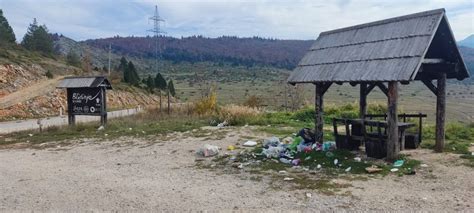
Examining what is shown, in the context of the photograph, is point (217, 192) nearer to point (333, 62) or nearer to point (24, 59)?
point (333, 62)

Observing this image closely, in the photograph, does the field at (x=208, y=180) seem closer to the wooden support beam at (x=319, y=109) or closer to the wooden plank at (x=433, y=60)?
the wooden support beam at (x=319, y=109)

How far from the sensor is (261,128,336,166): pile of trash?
36.1 feet

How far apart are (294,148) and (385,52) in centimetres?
365

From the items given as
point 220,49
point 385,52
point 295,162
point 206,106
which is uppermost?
point 220,49

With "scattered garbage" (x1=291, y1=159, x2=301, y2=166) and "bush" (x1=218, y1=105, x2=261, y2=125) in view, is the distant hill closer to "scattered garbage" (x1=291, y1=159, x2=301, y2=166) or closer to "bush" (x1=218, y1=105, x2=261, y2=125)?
"bush" (x1=218, y1=105, x2=261, y2=125)

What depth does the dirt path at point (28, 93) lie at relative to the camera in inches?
1177

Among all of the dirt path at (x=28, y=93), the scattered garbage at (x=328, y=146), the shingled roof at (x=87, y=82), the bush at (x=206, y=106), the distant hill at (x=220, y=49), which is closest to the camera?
the scattered garbage at (x=328, y=146)

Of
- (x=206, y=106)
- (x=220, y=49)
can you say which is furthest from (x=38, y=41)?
(x=220, y=49)

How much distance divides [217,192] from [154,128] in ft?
35.9

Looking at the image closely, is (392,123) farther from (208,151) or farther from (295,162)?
(208,151)

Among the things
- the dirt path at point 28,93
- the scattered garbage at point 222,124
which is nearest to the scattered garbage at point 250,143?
the scattered garbage at point 222,124

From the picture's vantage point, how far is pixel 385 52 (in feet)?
32.8

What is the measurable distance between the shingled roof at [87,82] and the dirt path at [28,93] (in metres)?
11.7

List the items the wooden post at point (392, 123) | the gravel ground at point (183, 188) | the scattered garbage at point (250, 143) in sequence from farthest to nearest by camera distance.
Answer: the scattered garbage at point (250, 143), the wooden post at point (392, 123), the gravel ground at point (183, 188)
